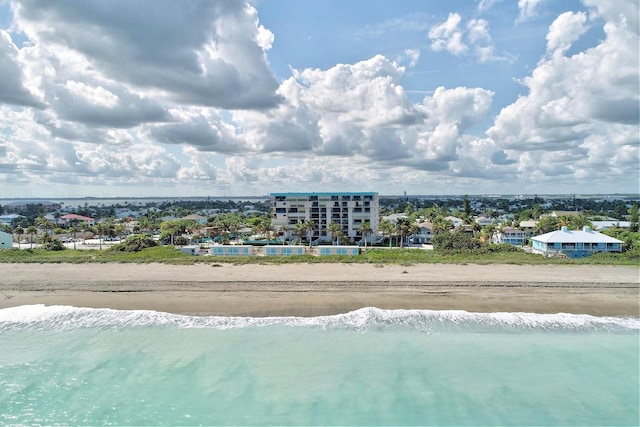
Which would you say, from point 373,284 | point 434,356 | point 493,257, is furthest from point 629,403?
point 493,257

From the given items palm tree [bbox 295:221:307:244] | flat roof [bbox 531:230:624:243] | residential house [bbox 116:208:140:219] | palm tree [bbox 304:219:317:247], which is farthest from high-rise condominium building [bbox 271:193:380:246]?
residential house [bbox 116:208:140:219]

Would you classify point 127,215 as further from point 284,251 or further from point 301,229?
point 284,251

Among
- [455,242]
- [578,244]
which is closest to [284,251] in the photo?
[455,242]

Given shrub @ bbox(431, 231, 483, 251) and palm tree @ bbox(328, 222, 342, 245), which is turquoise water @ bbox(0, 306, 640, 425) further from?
palm tree @ bbox(328, 222, 342, 245)

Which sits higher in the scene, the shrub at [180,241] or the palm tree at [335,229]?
the palm tree at [335,229]

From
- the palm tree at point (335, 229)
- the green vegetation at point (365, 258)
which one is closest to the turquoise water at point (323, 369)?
the green vegetation at point (365, 258)

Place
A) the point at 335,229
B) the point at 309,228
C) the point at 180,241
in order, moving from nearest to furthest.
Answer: the point at 335,229 < the point at 309,228 < the point at 180,241

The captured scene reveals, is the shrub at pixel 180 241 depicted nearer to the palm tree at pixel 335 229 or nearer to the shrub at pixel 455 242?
the palm tree at pixel 335 229
